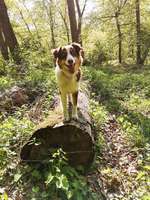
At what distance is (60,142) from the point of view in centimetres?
439

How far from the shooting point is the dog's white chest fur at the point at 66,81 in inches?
179

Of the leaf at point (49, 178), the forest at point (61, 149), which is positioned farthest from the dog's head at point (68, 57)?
the leaf at point (49, 178)

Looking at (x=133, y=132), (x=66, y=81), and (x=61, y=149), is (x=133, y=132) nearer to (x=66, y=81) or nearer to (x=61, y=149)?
(x=66, y=81)

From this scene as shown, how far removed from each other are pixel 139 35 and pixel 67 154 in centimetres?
1681

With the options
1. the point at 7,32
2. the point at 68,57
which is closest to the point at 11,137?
the point at 68,57

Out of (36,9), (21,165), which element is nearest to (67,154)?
(21,165)

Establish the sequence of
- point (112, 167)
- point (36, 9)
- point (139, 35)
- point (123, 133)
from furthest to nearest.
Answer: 1. point (36, 9)
2. point (139, 35)
3. point (123, 133)
4. point (112, 167)

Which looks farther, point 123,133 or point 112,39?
point 112,39

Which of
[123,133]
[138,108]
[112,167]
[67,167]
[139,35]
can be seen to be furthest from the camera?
[139,35]

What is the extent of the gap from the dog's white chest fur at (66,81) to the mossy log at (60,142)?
0.55m

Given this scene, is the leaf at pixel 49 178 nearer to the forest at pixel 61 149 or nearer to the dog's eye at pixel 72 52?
the forest at pixel 61 149

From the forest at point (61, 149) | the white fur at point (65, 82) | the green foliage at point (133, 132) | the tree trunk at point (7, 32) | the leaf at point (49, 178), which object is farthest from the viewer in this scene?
the tree trunk at point (7, 32)

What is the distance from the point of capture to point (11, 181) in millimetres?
4379

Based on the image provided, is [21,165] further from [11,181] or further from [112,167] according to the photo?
[112,167]
